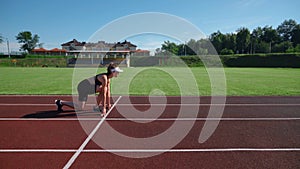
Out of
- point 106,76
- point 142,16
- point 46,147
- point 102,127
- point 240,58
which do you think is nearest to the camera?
point 46,147

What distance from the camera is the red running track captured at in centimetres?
352

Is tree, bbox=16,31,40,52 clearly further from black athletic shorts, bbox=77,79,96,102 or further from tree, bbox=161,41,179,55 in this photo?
black athletic shorts, bbox=77,79,96,102

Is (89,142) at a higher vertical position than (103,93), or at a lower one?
lower

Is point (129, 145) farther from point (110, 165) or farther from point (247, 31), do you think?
point (247, 31)

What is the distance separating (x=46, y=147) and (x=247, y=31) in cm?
8445

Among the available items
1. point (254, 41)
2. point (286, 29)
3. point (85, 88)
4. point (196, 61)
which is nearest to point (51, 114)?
point (85, 88)

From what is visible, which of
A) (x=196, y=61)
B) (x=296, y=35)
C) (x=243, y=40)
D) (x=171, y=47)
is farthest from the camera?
(x=296, y=35)

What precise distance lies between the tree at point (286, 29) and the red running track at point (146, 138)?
95952mm

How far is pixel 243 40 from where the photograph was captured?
7756 cm

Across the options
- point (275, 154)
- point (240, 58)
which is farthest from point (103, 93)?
point (240, 58)

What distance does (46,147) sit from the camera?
13.3ft

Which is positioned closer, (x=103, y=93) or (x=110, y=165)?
(x=110, y=165)

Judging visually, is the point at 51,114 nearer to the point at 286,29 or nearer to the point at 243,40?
the point at 243,40

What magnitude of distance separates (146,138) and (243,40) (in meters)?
83.1
